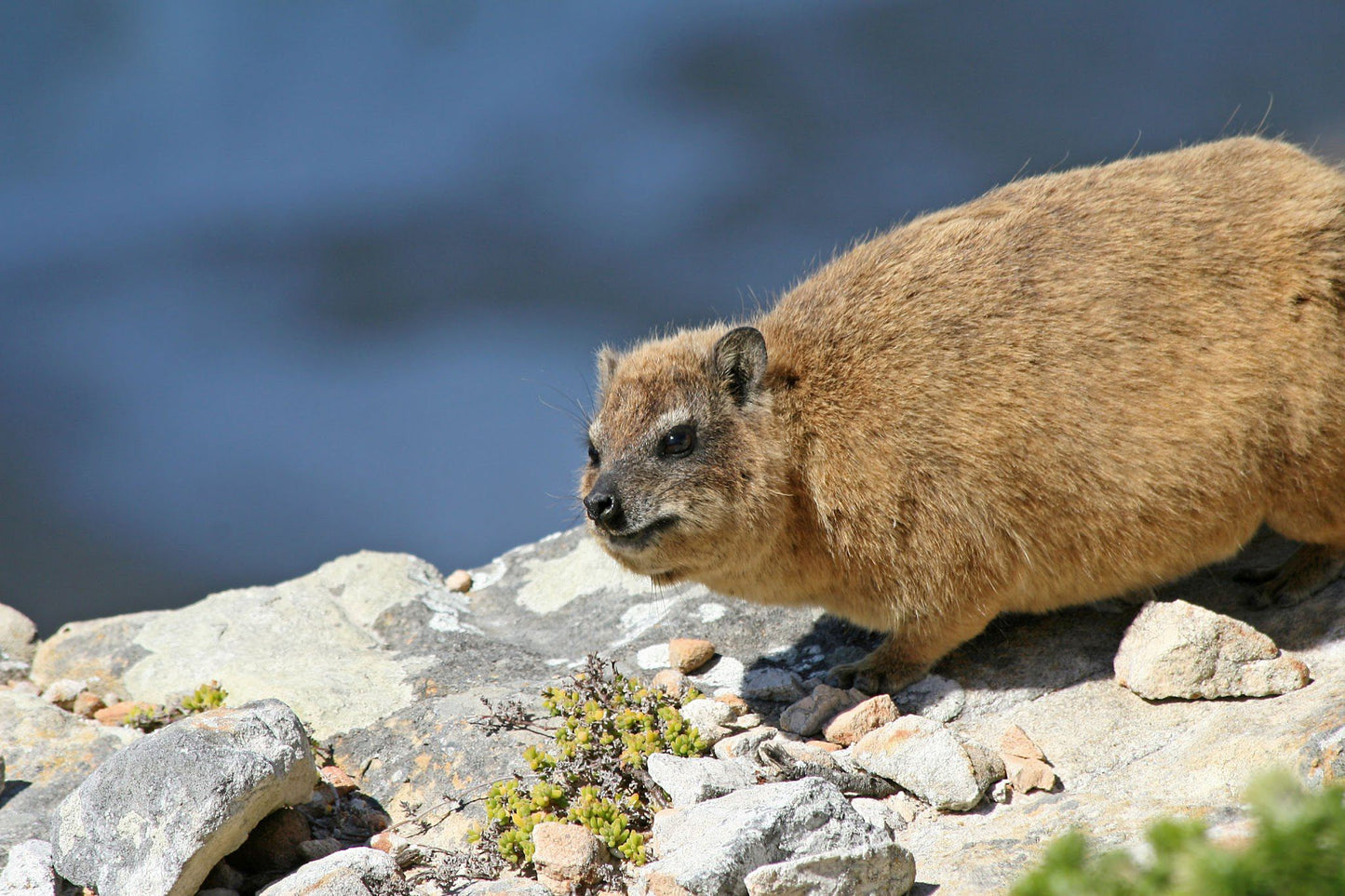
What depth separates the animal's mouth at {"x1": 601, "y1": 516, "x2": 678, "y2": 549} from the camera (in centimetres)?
569

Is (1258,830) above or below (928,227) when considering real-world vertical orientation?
below

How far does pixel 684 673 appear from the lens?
21.7 feet

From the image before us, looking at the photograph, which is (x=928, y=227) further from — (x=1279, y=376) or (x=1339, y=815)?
(x=1339, y=815)

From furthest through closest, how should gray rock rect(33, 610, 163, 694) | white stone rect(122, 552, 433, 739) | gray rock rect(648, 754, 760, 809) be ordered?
gray rock rect(33, 610, 163, 694) → white stone rect(122, 552, 433, 739) → gray rock rect(648, 754, 760, 809)

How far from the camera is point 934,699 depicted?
595 cm

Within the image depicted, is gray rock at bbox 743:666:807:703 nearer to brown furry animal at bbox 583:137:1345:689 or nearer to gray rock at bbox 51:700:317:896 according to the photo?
brown furry animal at bbox 583:137:1345:689

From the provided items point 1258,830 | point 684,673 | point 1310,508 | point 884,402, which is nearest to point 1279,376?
point 1310,508

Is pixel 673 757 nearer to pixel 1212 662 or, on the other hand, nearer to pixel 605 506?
pixel 605 506

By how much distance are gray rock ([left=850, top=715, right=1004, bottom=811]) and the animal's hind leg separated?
232 cm

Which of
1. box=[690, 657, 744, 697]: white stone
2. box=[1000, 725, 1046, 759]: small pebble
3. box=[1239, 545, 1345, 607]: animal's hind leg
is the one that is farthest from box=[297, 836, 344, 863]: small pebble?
box=[1239, 545, 1345, 607]: animal's hind leg

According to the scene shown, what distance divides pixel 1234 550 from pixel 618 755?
3.66m

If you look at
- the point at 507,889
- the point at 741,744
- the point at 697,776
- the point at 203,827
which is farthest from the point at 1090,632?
the point at 203,827

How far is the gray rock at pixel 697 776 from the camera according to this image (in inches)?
189

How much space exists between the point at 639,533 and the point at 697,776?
1383mm
